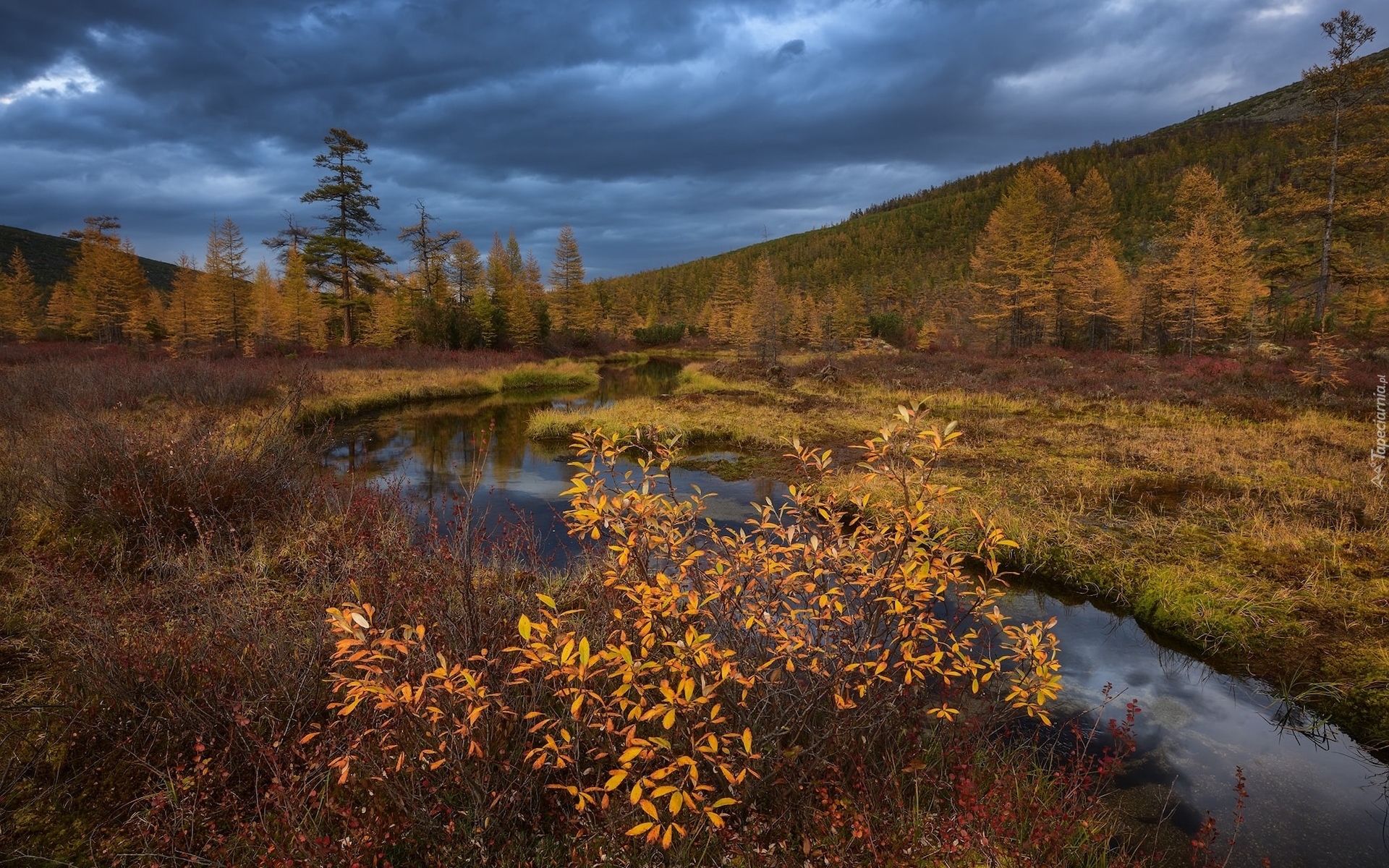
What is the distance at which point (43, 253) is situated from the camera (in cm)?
10888

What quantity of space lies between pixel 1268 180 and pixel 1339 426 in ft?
287

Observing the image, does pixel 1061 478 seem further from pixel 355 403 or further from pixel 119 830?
pixel 355 403

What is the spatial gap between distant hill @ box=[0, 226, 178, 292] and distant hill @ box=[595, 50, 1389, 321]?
88857mm

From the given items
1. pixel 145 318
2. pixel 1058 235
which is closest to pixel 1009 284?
pixel 1058 235

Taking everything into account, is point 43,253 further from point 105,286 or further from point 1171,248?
point 1171,248

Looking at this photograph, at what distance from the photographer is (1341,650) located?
5688mm

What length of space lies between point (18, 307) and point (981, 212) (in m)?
135

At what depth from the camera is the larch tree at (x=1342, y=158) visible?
64.2 ft

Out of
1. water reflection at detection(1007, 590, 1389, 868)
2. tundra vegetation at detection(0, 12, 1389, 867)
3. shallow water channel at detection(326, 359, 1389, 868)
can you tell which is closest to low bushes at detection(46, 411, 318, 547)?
tundra vegetation at detection(0, 12, 1389, 867)

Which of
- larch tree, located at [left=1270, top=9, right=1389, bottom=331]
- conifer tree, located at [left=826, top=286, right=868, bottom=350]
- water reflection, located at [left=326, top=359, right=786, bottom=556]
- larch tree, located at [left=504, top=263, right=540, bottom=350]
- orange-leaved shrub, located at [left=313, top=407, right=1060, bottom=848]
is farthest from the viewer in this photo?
conifer tree, located at [left=826, top=286, right=868, bottom=350]

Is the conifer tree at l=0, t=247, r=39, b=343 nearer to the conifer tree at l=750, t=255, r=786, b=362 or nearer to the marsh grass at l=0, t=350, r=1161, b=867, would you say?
the conifer tree at l=750, t=255, r=786, b=362

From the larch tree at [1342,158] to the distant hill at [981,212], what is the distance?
51.3 m

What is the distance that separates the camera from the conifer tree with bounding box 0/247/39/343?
43500 millimetres

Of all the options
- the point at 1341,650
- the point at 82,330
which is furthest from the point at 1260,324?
the point at 82,330
